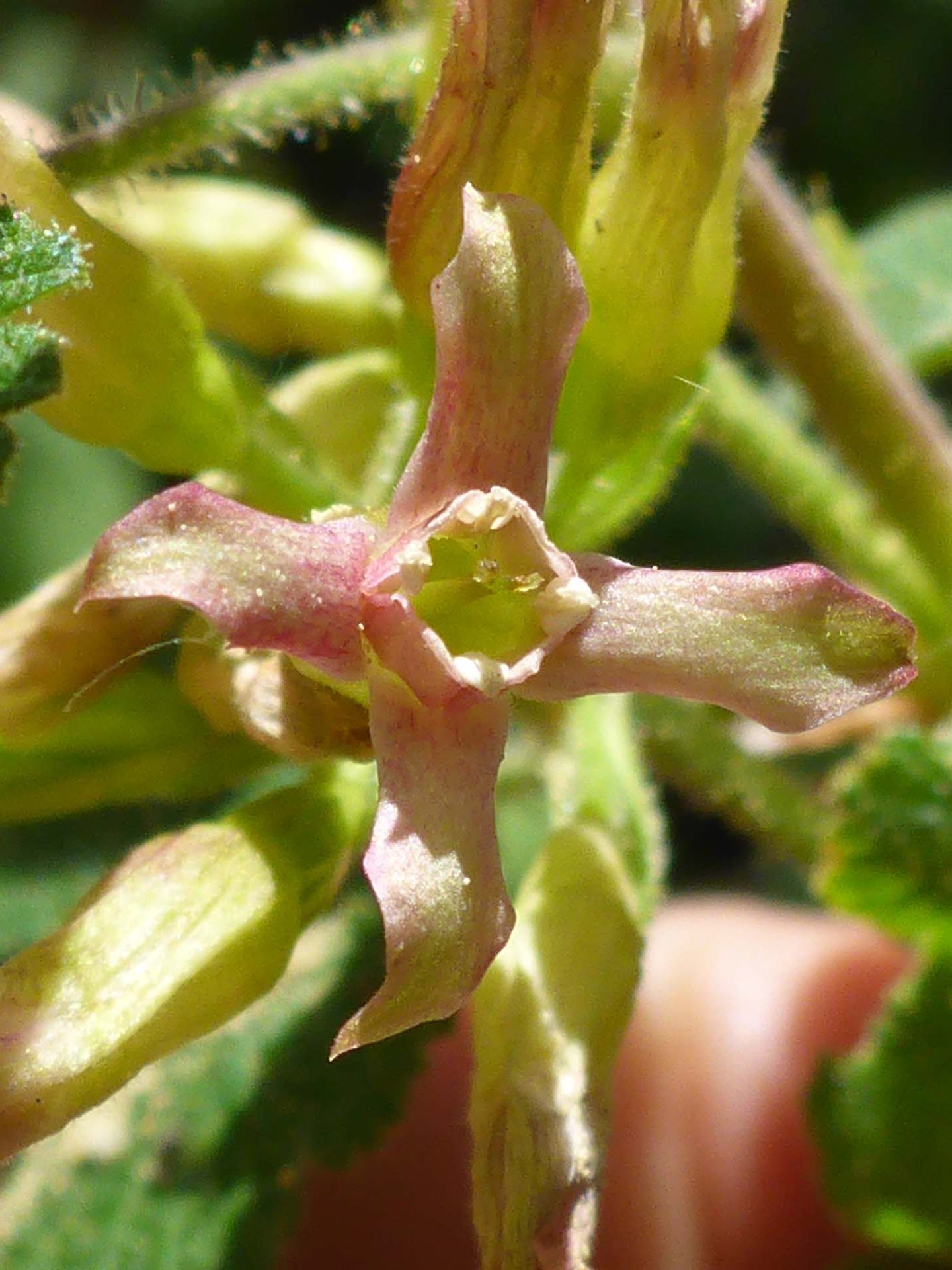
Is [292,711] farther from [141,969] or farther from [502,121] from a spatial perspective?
[502,121]

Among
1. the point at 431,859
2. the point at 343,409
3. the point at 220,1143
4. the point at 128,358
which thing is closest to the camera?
the point at 431,859

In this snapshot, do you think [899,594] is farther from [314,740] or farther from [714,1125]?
[714,1125]

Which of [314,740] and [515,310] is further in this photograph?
[314,740]

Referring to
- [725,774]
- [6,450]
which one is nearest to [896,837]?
[725,774]

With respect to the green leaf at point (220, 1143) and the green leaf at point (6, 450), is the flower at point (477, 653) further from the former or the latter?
the green leaf at point (220, 1143)

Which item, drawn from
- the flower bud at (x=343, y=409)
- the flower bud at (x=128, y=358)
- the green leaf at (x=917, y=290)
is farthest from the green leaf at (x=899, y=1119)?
the flower bud at (x=128, y=358)

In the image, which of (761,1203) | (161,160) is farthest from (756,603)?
(761,1203)
